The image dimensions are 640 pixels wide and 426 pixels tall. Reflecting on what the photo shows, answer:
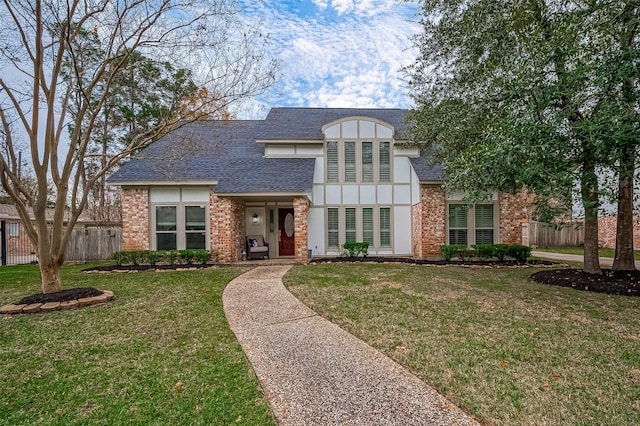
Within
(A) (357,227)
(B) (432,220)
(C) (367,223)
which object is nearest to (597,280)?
(B) (432,220)

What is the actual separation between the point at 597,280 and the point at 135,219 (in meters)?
14.1

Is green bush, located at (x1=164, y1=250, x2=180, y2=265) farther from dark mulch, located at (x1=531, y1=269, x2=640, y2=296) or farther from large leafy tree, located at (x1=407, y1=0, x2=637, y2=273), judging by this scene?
dark mulch, located at (x1=531, y1=269, x2=640, y2=296)

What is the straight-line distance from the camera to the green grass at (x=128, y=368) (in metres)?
2.79

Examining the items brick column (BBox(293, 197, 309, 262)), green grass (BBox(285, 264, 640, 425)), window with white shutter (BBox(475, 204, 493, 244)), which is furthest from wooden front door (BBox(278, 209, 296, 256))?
window with white shutter (BBox(475, 204, 493, 244))

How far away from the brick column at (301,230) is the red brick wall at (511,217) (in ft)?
24.6

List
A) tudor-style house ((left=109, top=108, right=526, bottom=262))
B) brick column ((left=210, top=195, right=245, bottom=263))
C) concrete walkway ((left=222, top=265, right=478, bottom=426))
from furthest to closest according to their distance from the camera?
tudor-style house ((left=109, top=108, right=526, bottom=262)) < brick column ((left=210, top=195, right=245, bottom=263)) < concrete walkway ((left=222, top=265, right=478, bottom=426))

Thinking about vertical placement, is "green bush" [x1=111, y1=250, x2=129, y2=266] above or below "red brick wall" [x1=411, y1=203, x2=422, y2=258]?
below

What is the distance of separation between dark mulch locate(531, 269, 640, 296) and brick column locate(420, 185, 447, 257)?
12.4ft

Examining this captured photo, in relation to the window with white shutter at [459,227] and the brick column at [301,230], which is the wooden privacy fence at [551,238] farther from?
the brick column at [301,230]

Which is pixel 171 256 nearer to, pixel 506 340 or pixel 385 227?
pixel 385 227

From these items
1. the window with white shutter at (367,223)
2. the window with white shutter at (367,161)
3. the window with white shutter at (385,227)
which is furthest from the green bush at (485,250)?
the window with white shutter at (367,161)

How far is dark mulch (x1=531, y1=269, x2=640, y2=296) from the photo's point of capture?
716 cm

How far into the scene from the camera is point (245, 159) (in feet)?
44.1

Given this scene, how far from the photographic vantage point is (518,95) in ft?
19.7
